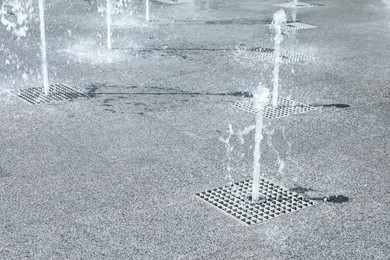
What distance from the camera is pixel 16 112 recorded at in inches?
300

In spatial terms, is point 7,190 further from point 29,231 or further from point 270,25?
point 270,25

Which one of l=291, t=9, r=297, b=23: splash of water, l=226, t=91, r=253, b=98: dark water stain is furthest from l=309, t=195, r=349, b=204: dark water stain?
l=291, t=9, r=297, b=23: splash of water

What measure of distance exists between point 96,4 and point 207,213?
453 inches

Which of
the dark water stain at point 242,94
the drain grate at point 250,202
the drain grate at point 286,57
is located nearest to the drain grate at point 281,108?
the dark water stain at point 242,94

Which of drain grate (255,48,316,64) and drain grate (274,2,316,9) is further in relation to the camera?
drain grate (274,2,316,9)

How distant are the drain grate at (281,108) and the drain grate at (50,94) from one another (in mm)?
2206

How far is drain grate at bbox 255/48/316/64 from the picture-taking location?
10336mm

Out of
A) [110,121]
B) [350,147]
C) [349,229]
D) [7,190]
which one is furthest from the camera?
[110,121]

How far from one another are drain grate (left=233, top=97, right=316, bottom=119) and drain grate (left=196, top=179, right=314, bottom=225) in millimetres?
2049

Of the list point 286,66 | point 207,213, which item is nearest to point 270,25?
point 286,66

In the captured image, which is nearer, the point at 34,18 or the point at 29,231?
the point at 29,231

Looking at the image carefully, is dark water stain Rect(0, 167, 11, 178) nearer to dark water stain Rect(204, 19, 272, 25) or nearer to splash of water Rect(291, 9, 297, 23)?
dark water stain Rect(204, 19, 272, 25)

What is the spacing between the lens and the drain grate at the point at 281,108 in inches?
305

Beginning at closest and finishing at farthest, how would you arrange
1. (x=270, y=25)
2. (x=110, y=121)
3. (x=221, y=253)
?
1. (x=221, y=253)
2. (x=110, y=121)
3. (x=270, y=25)
